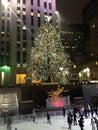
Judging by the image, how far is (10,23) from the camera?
6069 centimetres

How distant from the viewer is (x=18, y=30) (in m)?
61.5

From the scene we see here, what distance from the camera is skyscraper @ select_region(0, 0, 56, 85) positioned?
58.3 m

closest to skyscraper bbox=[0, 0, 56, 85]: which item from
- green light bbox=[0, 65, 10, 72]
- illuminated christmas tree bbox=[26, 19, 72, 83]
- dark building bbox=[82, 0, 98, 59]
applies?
green light bbox=[0, 65, 10, 72]

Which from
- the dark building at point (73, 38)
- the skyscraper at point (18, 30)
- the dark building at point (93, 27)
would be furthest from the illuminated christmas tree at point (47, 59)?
the dark building at point (73, 38)

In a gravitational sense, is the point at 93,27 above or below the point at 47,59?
above

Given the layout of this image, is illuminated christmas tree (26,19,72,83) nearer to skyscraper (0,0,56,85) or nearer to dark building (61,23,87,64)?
skyscraper (0,0,56,85)

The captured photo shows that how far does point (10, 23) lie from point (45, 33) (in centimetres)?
2388

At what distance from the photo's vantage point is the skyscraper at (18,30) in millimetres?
58281

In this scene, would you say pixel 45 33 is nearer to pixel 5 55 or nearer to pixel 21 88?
pixel 21 88

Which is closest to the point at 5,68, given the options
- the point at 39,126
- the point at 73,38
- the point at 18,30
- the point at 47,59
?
the point at 18,30

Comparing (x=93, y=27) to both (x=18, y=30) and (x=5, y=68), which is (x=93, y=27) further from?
(x=5, y=68)

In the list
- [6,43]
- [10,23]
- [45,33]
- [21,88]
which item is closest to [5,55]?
[6,43]

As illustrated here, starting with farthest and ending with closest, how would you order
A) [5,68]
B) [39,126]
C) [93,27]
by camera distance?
[93,27] → [5,68] → [39,126]

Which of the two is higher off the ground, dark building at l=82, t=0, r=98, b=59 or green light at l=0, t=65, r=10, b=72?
dark building at l=82, t=0, r=98, b=59
